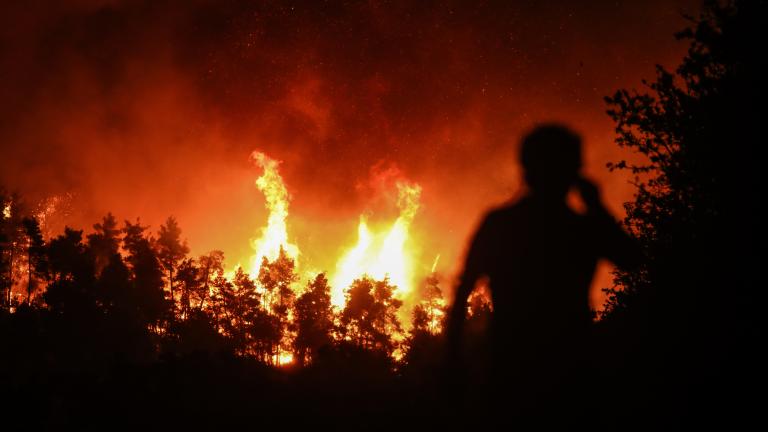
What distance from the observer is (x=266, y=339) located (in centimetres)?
6531

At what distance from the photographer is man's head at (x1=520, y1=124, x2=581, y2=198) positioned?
3.37m

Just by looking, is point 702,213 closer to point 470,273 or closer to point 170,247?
point 470,273

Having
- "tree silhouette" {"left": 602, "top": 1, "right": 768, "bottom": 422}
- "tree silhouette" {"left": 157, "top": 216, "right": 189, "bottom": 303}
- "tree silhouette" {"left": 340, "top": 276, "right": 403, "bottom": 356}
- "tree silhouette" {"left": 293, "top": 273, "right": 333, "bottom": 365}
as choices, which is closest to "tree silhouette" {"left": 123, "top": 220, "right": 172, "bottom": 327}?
"tree silhouette" {"left": 157, "top": 216, "right": 189, "bottom": 303}

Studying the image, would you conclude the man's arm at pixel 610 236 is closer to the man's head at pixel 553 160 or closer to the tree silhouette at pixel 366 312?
the man's head at pixel 553 160

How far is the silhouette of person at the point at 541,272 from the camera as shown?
→ 3105 mm

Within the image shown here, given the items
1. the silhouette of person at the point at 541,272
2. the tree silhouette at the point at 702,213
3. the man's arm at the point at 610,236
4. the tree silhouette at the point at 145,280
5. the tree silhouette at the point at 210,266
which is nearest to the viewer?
the silhouette of person at the point at 541,272

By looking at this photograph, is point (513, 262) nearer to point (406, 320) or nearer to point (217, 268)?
point (217, 268)

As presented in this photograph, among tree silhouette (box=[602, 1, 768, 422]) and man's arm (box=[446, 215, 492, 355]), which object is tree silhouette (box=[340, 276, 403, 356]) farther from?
man's arm (box=[446, 215, 492, 355])

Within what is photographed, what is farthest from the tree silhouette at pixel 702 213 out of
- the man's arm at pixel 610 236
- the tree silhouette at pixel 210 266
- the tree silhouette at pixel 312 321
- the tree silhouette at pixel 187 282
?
the tree silhouette at pixel 210 266

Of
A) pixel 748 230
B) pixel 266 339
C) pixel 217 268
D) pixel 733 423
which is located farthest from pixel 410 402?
pixel 217 268

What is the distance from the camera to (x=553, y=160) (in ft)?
11.1

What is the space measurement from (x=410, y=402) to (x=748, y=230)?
569 inches

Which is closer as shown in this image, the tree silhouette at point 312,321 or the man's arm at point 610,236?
the man's arm at point 610,236

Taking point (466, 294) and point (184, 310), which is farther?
point (184, 310)
